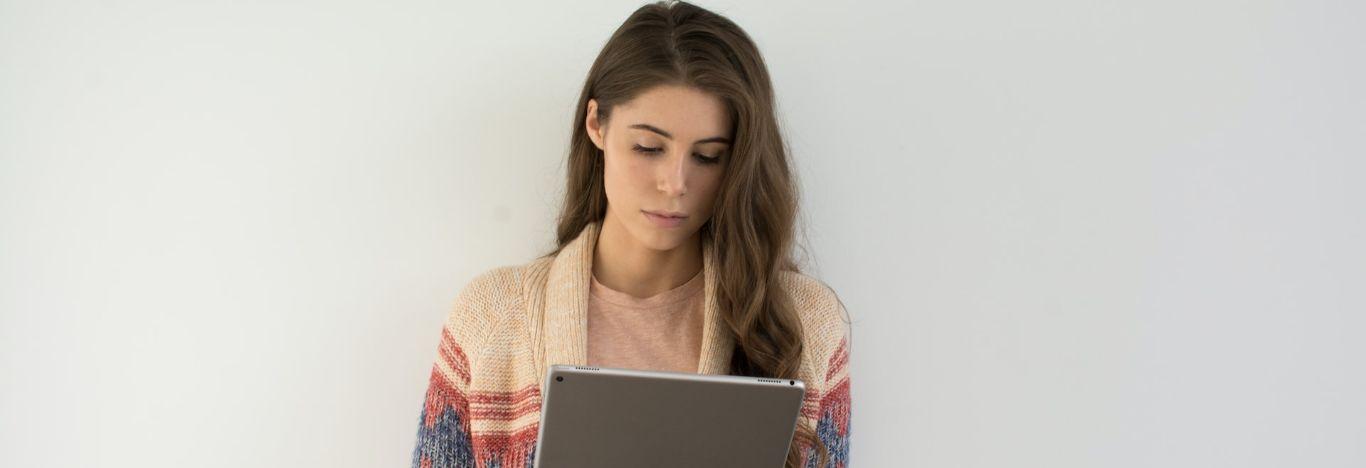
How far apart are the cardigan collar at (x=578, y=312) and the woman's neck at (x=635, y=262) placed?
2 cm

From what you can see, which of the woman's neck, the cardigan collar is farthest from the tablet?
the woman's neck

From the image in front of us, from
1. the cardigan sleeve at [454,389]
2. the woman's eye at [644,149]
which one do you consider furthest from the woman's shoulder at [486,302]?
the woman's eye at [644,149]

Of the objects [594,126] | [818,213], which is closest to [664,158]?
[594,126]

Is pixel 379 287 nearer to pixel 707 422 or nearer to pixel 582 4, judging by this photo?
pixel 582 4

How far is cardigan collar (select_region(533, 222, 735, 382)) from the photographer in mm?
1393

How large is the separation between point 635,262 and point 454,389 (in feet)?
0.96

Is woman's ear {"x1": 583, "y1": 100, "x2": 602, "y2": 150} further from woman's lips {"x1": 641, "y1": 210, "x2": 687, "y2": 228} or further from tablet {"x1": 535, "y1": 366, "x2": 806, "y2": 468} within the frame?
tablet {"x1": 535, "y1": 366, "x2": 806, "y2": 468}

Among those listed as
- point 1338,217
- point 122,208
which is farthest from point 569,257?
point 1338,217

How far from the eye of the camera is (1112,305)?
1.64 meters

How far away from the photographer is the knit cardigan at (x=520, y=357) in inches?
55.3

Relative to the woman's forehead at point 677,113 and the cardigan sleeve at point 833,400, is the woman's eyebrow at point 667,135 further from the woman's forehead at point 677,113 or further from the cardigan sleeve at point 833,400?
the cardigan sleeve at point 833,400

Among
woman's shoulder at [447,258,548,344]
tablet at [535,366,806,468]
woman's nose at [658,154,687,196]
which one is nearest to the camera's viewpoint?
tablet at [535,366,806,468]

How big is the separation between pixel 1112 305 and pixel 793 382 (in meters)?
0.76

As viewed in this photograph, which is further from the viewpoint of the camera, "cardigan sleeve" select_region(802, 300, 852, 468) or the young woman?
"cardigan sleeve" select_region(802, 300, 852, 468)
